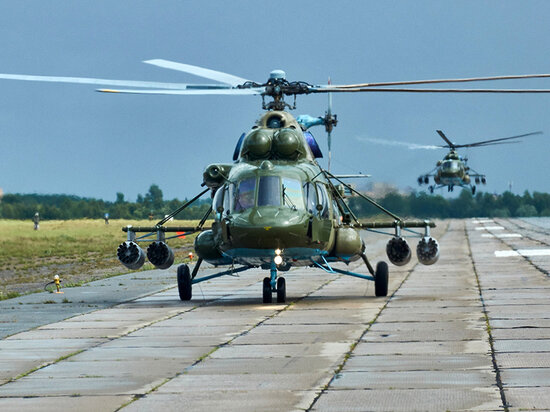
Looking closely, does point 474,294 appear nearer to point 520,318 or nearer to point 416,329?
point 520,318

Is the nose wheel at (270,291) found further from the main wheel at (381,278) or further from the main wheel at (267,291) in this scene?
the main wheel at (381,278)

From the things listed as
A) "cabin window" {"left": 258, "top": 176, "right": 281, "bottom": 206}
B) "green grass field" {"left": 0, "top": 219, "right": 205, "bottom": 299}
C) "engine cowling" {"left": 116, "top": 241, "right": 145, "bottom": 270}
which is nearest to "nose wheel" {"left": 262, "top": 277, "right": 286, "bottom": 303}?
"cabin window" {"left": 258, "top": 176, "right": 281, "bottom": 206}

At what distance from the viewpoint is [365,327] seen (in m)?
16.8

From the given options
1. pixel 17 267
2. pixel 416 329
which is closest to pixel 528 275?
pixel 416 329

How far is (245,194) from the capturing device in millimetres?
20672

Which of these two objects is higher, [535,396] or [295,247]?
[295,247]

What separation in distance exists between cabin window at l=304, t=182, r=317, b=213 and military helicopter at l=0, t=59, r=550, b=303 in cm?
3

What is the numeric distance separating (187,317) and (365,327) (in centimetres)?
397

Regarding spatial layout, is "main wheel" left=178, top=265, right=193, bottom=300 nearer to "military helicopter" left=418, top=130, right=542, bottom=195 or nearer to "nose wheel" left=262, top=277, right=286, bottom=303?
"nose wheel" left=262, top=277, right=286, bottom=303

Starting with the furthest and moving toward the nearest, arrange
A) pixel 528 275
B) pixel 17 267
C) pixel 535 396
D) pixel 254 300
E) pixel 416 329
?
pixel 17 267 < pixel 528 275 < pixel 254 300 < pixel 416 329 < pixel 535 396

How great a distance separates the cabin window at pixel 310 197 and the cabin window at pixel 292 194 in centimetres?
20

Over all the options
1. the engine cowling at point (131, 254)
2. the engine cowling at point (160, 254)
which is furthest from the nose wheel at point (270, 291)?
the engine cowling at point (131, 254)

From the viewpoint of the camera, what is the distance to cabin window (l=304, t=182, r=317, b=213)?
21038 mm

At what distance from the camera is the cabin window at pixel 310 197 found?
2104cm
